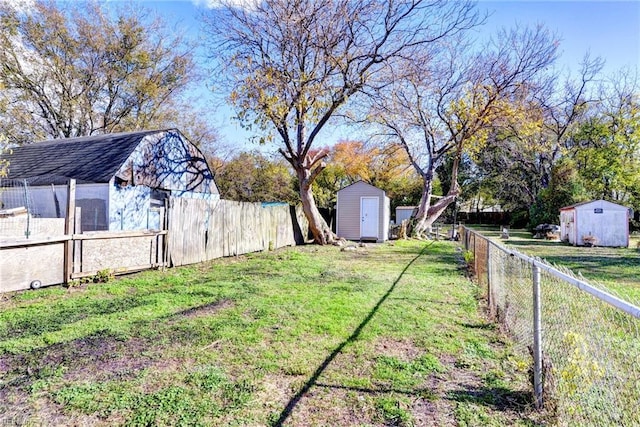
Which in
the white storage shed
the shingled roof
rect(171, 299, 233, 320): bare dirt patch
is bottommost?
rect(171, 299, 233, 320): bare dirt patch

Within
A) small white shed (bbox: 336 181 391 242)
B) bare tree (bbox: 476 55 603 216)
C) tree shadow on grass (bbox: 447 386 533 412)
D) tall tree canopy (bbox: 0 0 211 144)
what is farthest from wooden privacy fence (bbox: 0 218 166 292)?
bare tree (bbox: 476 55 603 216)

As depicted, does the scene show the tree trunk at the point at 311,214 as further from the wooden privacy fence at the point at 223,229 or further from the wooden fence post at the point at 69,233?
the wooden fence post at the point at 69,233

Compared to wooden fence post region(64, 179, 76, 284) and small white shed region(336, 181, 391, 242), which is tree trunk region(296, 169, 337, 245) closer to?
small white shed region(336, 181, 391, 242)

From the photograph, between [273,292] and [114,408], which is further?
[273,292]

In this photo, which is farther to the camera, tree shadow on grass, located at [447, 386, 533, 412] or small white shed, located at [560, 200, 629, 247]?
small white shed, located at [560, 200, 629, 247]

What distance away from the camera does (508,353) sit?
3.33 metres

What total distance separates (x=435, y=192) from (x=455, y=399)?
32.2 meters

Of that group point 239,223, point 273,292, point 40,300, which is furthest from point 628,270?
point 40,300

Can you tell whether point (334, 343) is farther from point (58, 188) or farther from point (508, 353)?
point (58, 188)

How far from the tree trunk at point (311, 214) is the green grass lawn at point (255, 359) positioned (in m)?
7.37

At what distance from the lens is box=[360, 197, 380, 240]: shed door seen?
1580 centimetres

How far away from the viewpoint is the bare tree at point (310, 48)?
34.3ft

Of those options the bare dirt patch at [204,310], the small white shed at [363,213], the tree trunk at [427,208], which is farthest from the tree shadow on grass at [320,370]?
the tree trunk at [427,208]

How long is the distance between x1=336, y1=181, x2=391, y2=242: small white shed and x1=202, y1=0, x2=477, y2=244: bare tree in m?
5.16
